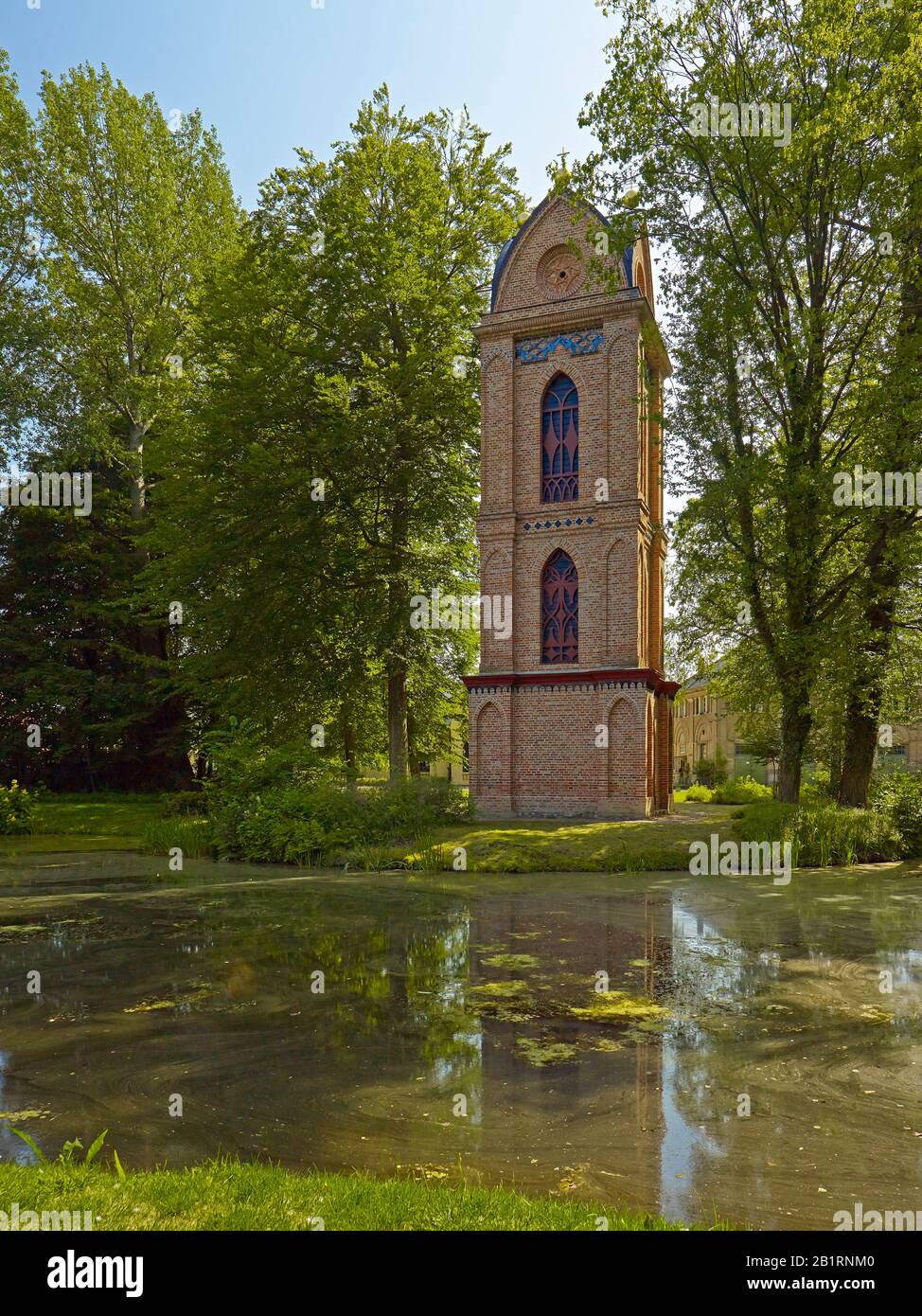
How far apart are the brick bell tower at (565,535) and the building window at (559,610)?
0.03 metres

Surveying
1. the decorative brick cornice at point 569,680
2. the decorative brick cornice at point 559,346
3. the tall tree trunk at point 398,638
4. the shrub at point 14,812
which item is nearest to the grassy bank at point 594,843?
the shrub at point 14,812

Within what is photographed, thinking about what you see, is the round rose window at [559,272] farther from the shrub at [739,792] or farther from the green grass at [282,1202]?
the green grass at [282,1202]

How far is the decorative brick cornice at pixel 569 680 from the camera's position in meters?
21.6

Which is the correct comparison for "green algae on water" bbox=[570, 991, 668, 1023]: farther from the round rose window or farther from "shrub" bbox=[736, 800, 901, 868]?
the round rose window

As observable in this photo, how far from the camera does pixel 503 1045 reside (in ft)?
20.4

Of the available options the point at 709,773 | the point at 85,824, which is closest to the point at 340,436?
the point at 85,824

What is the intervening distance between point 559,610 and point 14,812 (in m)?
14.4

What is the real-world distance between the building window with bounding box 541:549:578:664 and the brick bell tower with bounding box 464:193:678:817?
0.03m

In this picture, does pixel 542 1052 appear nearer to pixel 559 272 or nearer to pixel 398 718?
pixel 398 718

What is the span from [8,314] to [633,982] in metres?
31.5

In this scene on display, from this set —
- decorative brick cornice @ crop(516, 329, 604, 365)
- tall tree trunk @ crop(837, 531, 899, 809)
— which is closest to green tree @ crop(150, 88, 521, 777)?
decorative brick cornice @ crop(516, 329, 604, 365)
